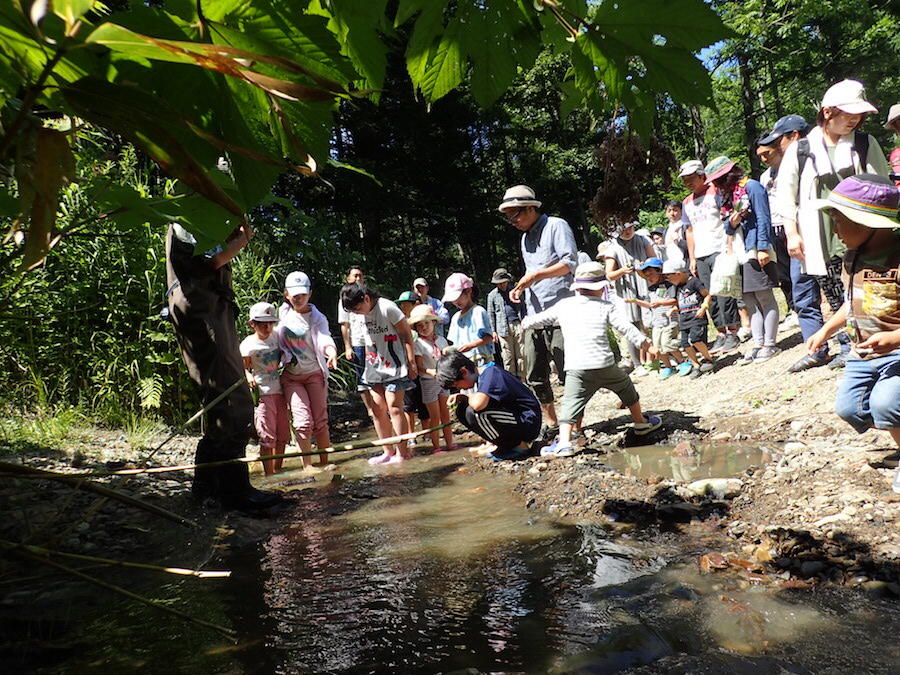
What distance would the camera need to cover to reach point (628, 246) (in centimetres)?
872

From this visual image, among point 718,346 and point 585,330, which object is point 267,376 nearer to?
point 585,330

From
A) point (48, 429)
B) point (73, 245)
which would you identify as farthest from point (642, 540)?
point (73, 245)

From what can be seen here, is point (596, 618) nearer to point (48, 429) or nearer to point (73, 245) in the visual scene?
point (48, 429)

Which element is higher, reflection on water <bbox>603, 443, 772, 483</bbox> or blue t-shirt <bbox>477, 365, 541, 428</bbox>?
blue t-shirt <bbox>477, 365, 541, 428</bbox>

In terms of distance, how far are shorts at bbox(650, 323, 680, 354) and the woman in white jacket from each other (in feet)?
8.63

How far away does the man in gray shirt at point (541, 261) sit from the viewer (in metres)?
5.78

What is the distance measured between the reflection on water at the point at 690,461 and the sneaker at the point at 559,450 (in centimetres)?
29

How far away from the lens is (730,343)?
8367 millimetres

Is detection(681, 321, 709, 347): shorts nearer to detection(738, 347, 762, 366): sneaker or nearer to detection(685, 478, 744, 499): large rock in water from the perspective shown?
detection(738, 347, 762, 366): sneaker

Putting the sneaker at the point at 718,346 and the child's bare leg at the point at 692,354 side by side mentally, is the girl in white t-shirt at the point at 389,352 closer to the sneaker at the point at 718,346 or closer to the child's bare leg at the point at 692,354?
the child's bare leg at the point at 692,354

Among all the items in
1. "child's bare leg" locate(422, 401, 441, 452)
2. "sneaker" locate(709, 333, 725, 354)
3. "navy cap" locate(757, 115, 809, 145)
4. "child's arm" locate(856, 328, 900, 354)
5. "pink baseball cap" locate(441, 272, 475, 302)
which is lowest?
"child's bare leg" locate(422, 401, 441, 452)

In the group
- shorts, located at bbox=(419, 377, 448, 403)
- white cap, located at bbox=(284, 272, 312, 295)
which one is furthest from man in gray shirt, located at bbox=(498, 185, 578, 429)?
white cap, located at bbox=(284, 272, 312, 295)

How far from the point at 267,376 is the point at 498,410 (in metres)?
Answer: 2.21

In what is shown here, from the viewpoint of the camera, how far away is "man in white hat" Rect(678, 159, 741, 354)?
23.9ft
